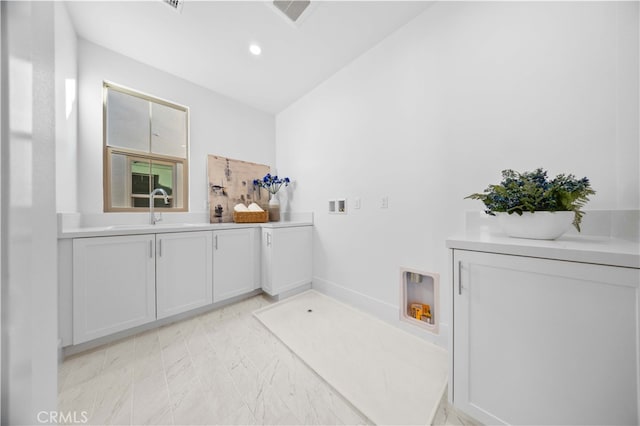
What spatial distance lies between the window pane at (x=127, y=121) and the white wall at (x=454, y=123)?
1811 mm

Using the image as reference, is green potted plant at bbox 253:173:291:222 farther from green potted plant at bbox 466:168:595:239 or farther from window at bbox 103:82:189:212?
green potted plant at bbox 466:168:595:239

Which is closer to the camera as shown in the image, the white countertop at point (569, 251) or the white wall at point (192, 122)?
the white countertop at point (569, 251)

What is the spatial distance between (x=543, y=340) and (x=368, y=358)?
952 millimetres

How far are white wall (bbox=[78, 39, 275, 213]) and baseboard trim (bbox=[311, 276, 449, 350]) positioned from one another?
172cm

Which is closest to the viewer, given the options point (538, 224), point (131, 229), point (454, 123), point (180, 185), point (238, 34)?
point (538, 224)

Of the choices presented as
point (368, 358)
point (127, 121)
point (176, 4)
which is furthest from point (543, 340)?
point (127, 121)

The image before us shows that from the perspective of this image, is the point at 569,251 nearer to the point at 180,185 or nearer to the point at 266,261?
the point at 266,261

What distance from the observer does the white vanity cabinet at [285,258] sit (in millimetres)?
2281

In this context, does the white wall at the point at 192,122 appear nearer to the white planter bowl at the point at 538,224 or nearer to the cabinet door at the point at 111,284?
the cabinet door at the point at 111,284

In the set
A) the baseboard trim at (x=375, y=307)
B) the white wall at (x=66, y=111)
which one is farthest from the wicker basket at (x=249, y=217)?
the white wall at (x=66, y=111)

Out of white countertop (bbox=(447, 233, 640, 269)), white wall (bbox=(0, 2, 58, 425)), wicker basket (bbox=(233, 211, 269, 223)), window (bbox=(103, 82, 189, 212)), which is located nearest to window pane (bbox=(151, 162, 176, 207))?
window (bbox=(103, 82, 189, 212))

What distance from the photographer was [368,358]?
4.76 feet

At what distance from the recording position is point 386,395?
117 cm

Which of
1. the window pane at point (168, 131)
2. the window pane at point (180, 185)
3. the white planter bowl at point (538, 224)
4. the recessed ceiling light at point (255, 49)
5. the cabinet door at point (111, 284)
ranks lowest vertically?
the cabinet door at point (111, 284)
